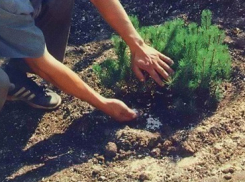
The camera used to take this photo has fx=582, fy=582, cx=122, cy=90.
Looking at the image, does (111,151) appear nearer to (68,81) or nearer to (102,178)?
(102,178)

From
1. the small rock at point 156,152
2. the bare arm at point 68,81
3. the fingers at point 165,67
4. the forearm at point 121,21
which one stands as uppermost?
the forearm at point 121,21

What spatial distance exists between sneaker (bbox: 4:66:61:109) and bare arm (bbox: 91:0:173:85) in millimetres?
667

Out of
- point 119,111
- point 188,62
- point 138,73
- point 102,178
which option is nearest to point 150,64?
point 138,73

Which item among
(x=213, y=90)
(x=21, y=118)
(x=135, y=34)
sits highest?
(x=135, y=34)

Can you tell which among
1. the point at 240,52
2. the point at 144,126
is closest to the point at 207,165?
the point at 144,126

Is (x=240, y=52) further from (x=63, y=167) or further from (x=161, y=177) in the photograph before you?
(x=63, y=167)

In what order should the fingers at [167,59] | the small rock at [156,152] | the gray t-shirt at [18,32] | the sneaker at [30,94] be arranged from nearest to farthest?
the gray t-shirt at [18,32] < the small rock at [156,152] < the fingers at [167,59] < the sneaker at [30,94]

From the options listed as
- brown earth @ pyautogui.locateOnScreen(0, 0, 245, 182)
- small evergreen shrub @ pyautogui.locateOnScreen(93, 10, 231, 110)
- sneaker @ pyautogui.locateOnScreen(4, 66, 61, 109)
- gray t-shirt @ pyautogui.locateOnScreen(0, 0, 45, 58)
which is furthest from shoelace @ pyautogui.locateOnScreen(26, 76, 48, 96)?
gray t-shirt @ pyautogui.locateOnScreen(0, 0, 45, 58)

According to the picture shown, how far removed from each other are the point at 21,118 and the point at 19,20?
0.83 m

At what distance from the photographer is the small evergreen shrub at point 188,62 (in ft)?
11.2

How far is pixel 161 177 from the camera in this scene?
319 centimetres

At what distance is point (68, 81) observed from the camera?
3250 millimetres

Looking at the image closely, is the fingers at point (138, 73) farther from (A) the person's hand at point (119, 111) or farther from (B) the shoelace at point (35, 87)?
(B) the shoelace at point (35, 87)

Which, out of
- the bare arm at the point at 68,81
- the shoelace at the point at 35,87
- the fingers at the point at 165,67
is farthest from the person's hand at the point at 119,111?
the shoelace at the point at 35,87
